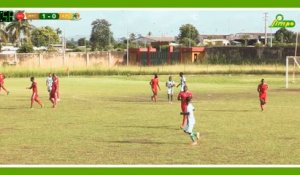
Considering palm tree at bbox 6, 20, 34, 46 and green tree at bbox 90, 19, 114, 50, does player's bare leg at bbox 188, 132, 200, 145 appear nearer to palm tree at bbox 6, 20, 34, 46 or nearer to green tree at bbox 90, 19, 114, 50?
palm tree at bbox 6, 20, 34, 46

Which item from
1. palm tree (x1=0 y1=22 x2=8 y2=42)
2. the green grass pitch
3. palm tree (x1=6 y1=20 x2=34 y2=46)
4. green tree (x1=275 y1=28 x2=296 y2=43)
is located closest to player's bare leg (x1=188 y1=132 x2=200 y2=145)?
the green grass pitch

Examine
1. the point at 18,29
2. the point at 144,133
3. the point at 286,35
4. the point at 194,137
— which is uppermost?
the point at 18,29

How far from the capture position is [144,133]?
2214 cm

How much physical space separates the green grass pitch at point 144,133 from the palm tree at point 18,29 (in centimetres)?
8542

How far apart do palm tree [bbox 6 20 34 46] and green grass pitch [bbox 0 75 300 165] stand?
85.4m

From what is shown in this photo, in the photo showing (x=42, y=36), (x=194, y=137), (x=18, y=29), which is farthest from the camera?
(x=42, y=36)

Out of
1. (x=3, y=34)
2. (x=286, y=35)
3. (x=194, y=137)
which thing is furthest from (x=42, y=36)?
(x=194, y=137)

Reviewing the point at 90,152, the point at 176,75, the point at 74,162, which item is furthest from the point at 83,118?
the point at 176,75

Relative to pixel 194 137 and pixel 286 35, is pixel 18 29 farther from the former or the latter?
pixel 194 137

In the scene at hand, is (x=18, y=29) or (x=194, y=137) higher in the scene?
(x=18, y=29)

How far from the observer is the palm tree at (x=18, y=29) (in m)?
121

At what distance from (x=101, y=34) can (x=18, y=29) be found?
1077 inches

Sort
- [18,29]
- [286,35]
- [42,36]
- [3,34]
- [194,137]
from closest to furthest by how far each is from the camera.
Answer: [194,137] → [3,34] → [18,29] → [286,35] → [42,36]

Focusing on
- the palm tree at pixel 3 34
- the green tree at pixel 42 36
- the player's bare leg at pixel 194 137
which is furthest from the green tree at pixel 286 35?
the player's bare leg at pixel 194 137
